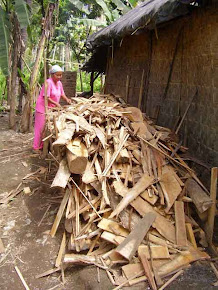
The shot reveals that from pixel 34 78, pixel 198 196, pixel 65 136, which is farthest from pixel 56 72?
pixel 198 196

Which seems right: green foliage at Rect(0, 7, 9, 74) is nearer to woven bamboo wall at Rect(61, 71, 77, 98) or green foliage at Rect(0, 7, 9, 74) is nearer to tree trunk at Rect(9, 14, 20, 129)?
tree trunk at Rect(9, 14, 20, 129)

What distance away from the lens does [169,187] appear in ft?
11.5

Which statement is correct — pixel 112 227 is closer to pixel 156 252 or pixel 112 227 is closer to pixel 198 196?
pixel 156 252

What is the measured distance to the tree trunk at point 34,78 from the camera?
738 cm

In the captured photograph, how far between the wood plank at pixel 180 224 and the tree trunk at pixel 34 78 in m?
5.88

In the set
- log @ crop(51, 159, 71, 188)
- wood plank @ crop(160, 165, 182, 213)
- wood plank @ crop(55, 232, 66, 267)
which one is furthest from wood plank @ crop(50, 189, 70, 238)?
wood plank @ crop(160, 165, 182, 213)

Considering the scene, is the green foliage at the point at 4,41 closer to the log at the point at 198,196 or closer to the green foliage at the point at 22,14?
the green foliage at the point at 22,14

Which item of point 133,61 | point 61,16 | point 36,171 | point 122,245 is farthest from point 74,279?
point 61,16

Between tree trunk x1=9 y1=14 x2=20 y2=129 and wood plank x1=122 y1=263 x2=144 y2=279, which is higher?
tree trunk x1=9 y1=14 x2=20 y2=129

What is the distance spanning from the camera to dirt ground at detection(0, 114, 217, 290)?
2875mm

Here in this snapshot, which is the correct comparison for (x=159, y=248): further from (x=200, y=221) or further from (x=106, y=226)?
(x=200, y=221)

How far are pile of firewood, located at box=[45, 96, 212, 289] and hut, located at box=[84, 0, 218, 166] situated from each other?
29.4 inches

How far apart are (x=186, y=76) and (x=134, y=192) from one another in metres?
2.46

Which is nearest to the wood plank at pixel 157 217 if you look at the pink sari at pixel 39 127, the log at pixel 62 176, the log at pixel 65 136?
the log at pixel 62 176
